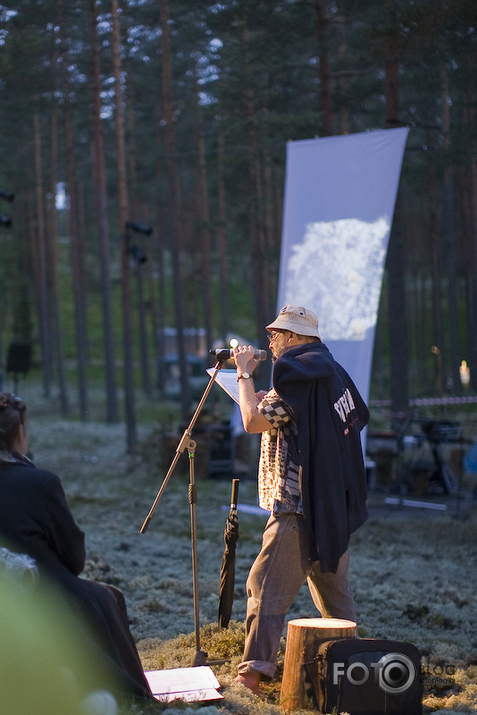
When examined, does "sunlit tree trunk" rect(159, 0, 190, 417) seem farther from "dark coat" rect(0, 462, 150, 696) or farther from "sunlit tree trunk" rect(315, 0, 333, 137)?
"dark coat" rect(0, 462, 150, 696)

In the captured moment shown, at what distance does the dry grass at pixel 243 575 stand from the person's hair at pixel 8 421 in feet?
3.95

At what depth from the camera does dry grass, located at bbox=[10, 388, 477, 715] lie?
464cm

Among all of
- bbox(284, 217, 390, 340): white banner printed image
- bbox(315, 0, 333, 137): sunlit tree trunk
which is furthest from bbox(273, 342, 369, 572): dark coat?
bbox(315, 0, 333, 137): sunlit tree trunk

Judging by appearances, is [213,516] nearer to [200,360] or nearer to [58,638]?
[58,638]

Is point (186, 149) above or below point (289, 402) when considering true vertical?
above

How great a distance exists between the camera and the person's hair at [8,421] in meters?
3.31

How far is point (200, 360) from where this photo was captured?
104 feet

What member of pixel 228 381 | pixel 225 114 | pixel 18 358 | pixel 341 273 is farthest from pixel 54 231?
pixel 228 381

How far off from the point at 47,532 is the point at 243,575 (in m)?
4.16

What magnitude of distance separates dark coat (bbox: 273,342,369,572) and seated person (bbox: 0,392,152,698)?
99cm

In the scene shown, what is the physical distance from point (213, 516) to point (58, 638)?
23.5 ft

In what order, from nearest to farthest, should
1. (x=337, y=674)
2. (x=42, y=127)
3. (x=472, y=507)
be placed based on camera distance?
(x=337, y=674) → (x=472, y=507) → (x=42, y=127)

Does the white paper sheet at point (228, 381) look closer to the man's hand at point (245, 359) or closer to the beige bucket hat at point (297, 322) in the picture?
the man's hand at point (245, 359)

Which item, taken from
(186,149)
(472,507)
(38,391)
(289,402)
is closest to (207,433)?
(472,507)
